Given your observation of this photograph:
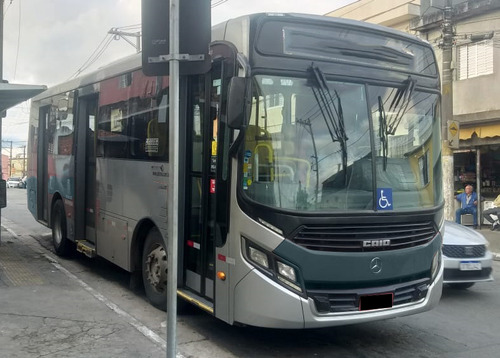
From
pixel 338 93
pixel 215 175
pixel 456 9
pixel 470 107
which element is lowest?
pixel 215 175

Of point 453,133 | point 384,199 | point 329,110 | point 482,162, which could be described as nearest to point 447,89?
point 453,133

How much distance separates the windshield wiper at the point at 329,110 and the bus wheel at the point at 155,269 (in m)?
2.43

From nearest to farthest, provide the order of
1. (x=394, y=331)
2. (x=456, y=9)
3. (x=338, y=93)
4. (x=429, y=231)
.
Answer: (x=338, y=93) < (x=429, y=231) < (x=394, y=331) < (x=456, y=9)

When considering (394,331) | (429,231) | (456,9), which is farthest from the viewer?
(456,9)

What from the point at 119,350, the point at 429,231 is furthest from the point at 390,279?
the point at 119,350

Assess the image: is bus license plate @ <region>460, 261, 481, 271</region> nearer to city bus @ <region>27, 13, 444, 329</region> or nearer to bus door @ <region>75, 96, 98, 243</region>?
city bus @ <region>27, 13, 444, 329</region>

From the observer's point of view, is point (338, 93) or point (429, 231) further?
point (429, 231)

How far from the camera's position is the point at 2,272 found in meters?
8.77

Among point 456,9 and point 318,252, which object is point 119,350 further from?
point 456,9

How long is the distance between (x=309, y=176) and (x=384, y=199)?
0.80 m

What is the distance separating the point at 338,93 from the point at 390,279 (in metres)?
1.81

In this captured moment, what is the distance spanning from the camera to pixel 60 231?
1018 centimetres

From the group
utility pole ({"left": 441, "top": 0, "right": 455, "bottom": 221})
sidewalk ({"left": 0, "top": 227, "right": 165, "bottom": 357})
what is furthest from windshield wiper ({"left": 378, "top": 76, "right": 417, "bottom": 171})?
utility pole ({"left": 441, "top": 0, "right": 455, "bottom": 221})

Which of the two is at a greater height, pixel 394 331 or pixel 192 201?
pixel 192 201
